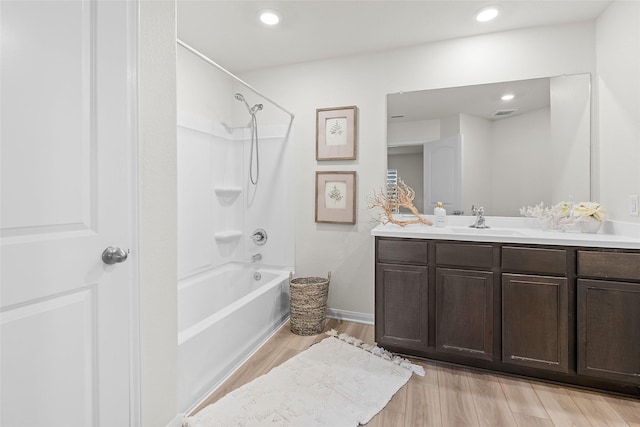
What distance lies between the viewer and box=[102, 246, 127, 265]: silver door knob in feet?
3.99

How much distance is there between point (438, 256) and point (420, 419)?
97cm

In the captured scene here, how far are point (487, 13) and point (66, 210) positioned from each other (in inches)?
109

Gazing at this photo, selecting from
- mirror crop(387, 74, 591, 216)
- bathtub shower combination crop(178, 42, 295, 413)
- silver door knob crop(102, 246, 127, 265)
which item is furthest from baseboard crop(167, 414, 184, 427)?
mirror crop(387, 74, 591, 216)

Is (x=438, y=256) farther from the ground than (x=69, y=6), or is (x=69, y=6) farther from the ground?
(x=69, y=6)

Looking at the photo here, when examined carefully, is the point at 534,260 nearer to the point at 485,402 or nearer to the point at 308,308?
the point at 485,402

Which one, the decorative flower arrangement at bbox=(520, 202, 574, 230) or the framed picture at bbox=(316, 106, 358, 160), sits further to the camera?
the framed picture at bbox=(316, 106, 358, 160)

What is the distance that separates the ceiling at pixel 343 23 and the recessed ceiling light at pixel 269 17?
4 centimetres

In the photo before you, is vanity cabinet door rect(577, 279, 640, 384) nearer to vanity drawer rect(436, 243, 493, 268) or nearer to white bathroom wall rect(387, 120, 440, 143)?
vanity drawer rect(436, 243, 493, 268)

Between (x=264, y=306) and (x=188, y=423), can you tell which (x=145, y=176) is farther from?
(x=264, y=306)

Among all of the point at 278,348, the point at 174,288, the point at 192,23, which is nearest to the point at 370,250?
the point at 278,348

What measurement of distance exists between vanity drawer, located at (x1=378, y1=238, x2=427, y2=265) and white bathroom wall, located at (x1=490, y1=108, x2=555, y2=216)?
87cm

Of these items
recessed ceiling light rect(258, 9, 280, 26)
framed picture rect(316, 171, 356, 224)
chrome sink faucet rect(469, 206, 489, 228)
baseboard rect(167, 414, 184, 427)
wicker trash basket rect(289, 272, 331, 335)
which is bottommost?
baseboard rect(167, 414, 184, 427)

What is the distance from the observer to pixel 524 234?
7.05ft

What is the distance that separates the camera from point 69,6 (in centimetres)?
111
